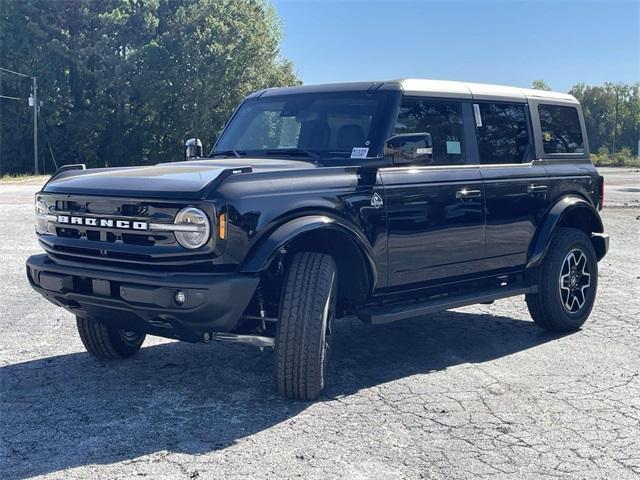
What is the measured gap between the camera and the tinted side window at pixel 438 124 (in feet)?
17.9

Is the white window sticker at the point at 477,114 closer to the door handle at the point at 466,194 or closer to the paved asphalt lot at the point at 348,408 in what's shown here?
the door handle at the point at 466,194

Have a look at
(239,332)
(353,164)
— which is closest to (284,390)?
(239,332)

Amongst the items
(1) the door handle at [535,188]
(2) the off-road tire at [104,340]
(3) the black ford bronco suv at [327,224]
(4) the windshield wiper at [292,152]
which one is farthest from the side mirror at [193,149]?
(1) the door handle at [535,188]

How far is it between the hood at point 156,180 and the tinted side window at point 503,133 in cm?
169

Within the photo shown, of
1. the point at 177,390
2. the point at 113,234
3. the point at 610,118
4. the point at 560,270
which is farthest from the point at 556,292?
the point at 610,118

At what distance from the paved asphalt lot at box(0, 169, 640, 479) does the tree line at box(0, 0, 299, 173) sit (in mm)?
42401

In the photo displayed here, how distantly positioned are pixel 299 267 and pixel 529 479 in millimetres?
1764

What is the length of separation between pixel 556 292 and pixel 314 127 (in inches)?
100

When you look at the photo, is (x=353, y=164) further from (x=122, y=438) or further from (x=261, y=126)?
(x=122, y=438)

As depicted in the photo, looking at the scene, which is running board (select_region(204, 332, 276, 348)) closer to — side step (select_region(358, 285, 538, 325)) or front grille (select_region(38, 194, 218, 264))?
front grille (select_region(38, 194, 218, 264))

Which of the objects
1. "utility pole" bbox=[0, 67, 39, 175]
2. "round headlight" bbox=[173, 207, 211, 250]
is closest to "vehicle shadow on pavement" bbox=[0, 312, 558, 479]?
"round headlight" bbox=[173, 207, 211, 250]

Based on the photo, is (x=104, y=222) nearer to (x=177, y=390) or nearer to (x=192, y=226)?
(x=192, y=226)

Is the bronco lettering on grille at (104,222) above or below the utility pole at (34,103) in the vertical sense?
below

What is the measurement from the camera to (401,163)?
512cm
